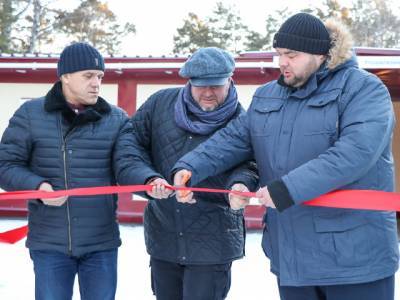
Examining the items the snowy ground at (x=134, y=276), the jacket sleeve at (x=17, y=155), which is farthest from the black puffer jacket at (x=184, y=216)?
the snowy ground at (x=134, y=276)

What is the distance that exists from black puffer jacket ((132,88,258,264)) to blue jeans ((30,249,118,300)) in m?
0.27

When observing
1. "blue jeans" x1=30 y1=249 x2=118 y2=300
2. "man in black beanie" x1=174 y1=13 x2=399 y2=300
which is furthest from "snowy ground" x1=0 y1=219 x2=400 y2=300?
"man in black beanie" x1=174 y1=13 x2=399 y2=300

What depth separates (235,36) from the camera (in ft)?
114

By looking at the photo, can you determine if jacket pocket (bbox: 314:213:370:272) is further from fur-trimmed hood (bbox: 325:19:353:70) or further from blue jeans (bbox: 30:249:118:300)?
blue jeans (bbox: 30:249:118:300)

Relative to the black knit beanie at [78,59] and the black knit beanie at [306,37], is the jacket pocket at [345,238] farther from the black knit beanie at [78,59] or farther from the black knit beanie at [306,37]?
the black knit beanie at [78,59]

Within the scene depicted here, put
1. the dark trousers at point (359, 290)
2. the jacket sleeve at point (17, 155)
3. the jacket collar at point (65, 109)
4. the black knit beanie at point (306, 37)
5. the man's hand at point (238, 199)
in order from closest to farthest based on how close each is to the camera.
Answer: the dark trousers at point (359, 290), the black knit beanie at point (306, 37), the man's hand at point (238, 199), the jacket sleeve at point (17, 155), the jacket collar at point (65, 109)

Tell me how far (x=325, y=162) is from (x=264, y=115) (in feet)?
1.48

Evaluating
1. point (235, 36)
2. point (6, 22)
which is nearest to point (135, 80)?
point (6, 22)

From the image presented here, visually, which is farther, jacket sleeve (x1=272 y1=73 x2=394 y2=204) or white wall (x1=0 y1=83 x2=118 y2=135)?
white wall (x1=0 y1=83 x2=118 y2=135)

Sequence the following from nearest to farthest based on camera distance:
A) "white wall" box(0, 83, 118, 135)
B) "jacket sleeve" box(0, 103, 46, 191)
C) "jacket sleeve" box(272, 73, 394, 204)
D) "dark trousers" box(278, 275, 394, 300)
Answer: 1. "jacket sleeve" box(272, 73, 394, 204)
2. "dark trousers" box(278, 275, 394, 300)
3. "jacket sleeve" box(0, 103, 46, 191)
4. "white wall" box(0, 83, 118, 135)

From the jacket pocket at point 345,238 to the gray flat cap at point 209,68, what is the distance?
3.20 feet

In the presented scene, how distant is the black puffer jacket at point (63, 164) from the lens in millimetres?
3066

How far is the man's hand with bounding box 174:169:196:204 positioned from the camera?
2.90m

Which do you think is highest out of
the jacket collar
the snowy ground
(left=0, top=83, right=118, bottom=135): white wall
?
the jacket collar
